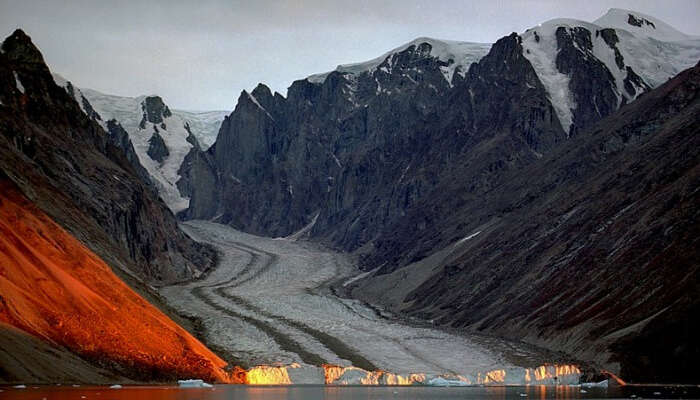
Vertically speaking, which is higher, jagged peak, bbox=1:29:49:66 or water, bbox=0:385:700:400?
jagged peak, bbox=1:29:49:66

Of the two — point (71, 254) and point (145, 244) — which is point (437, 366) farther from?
point (145, 244)

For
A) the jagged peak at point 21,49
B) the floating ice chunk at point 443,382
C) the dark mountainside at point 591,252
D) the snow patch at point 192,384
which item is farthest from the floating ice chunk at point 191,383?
the jagged peak at point 21,49

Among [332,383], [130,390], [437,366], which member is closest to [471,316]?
[437,366]

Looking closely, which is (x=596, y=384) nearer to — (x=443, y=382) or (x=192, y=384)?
(x=443, y=382)

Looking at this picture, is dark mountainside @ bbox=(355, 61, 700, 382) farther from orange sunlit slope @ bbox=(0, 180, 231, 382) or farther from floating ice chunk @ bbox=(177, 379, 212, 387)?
orange sunlit slope @ bbox=(0, 180, 231, 382)

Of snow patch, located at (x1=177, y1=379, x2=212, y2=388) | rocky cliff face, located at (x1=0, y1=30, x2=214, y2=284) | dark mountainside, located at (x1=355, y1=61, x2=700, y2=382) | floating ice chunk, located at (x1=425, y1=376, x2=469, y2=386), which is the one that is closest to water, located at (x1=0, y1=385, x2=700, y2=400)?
snow patch, located at (x1=177, y1=379, x2=212, y2=388)

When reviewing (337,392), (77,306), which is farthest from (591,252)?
(77,306)
